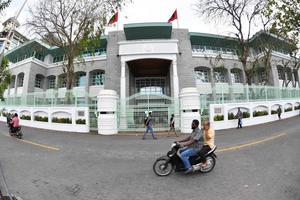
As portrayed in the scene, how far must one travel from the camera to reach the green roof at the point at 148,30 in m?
20.6

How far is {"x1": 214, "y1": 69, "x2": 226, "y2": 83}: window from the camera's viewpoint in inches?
973

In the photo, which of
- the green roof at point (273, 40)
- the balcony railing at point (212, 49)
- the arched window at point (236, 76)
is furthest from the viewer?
the arched window at point (236, 76)

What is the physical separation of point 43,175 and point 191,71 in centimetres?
1932

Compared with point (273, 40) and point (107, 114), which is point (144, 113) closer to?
point (107, 114)

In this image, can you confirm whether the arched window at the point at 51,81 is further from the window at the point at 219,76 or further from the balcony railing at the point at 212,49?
the window at the point at 219,76

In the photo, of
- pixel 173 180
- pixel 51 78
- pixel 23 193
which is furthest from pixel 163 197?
pixel 51 78

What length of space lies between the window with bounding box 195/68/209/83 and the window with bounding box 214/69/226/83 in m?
1.25

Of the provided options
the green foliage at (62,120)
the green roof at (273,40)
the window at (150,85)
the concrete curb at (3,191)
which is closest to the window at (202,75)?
the window at (150,85)

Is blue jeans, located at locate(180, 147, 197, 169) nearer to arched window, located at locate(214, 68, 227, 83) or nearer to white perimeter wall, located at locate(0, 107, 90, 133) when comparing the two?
white perimeter wall, located at locate(0, 107, 90, 133)

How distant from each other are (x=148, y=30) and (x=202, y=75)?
1009 cm

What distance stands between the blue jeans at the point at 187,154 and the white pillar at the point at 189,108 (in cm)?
708

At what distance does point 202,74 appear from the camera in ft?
81.5

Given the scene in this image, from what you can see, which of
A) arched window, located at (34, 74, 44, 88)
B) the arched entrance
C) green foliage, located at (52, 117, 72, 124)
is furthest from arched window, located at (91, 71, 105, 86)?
green foliage, located at (52, 117, 72, 124)

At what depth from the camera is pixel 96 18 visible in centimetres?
1467
